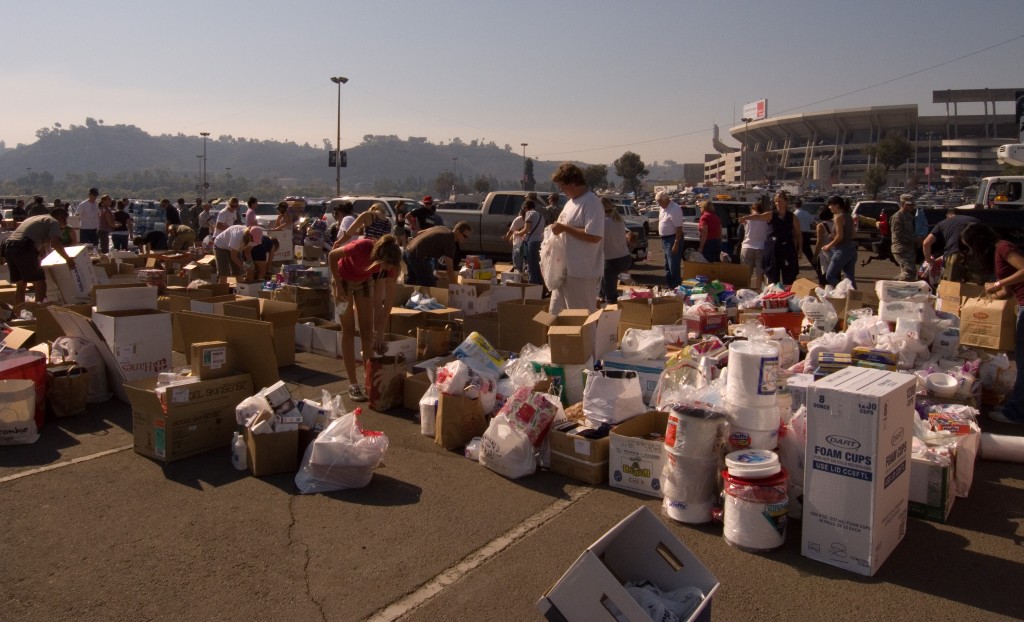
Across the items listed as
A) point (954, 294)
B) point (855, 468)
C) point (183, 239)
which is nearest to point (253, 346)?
point (855, 468)

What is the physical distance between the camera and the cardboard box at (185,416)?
16.3ft

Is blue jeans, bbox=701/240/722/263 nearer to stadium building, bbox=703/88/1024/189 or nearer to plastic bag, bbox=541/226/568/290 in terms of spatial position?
plastic bag, bbox=541/226/568/290

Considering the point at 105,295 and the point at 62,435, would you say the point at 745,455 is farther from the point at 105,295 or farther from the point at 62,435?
the point at 105,295

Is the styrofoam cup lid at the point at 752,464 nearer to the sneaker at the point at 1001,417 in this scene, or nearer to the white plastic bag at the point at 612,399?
the white plastic bag at the point at 612,399

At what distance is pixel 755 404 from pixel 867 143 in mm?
150091

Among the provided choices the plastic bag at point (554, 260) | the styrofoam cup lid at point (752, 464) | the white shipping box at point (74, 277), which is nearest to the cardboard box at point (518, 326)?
the plastic bag at point (554, 260)

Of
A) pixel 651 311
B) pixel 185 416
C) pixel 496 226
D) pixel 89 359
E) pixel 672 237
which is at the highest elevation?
pixel 496 226

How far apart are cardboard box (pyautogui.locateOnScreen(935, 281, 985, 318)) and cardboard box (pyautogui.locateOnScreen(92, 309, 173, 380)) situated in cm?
745

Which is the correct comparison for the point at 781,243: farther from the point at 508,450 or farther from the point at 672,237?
the point at 508,450

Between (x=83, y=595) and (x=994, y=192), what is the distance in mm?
21930

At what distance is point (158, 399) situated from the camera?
4.98 meters

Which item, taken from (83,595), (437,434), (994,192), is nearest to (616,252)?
(437,434)

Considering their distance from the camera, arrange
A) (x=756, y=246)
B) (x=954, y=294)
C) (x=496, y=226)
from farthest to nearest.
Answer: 1. (x=496, y=226)
2. (x=756, y=246)
3. (x=954, y=294)

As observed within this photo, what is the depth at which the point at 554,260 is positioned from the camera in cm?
678
